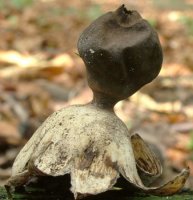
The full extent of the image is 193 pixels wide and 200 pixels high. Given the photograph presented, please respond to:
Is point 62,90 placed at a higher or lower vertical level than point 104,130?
lower

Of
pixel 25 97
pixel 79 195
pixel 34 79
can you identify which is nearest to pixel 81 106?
pixel 79 195

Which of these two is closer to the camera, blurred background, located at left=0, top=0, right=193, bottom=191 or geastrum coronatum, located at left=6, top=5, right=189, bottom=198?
geastrum coronatum, located at left=6, top=5, right=189, bottom=198

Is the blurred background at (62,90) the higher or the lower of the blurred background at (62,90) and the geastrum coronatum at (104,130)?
the lower

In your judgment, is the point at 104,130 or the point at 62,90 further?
the point at 62,90

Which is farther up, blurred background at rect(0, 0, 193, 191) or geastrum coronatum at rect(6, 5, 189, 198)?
geastrum coronatum at rect(6, 5, 189, 198)

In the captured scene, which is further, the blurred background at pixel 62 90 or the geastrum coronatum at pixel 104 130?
the blurred background at pixel 62 90
